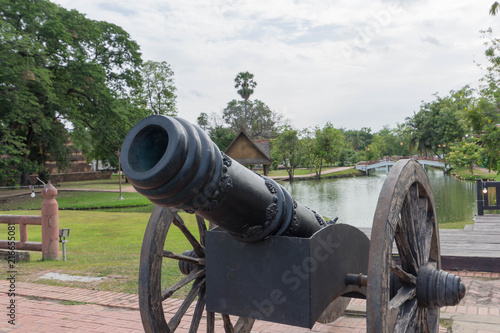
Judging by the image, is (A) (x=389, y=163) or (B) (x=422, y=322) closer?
(B) (x=422, y=322)

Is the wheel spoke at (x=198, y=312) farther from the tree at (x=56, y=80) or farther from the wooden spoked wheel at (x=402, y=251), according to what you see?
the tree at (x=56, y=80)

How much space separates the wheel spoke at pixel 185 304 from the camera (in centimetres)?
279

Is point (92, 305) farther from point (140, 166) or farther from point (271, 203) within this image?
point (140, 166)

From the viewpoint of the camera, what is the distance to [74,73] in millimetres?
25359

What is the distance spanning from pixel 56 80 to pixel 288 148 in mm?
20284

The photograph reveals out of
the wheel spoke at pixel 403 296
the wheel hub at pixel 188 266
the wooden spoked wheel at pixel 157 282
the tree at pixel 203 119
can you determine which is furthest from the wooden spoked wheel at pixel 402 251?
the tree at pixel 203 119

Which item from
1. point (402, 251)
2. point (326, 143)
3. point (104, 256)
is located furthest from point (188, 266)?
point (326, 143)

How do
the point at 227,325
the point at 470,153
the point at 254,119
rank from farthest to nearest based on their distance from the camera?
1. the point at 254,119
2. the point at 470,153
3. the point at 227,325

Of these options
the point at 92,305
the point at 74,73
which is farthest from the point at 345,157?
the point at 92,305

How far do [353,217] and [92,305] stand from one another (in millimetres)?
13694

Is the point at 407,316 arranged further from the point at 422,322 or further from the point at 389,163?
the point at 389,163

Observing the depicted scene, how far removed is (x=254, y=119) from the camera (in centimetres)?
5728

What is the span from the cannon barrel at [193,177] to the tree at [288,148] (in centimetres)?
3746

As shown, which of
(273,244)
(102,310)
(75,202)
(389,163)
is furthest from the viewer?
(389,163)
